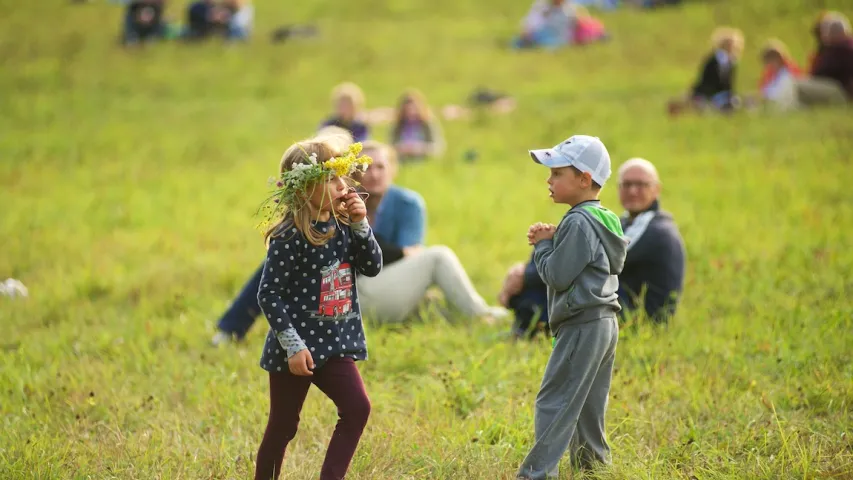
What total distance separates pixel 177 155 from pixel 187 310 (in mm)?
7130

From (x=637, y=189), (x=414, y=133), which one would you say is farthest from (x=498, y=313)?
(x=414, y=133)

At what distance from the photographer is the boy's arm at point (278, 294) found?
399cm

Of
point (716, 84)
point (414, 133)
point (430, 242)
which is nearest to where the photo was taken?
point (430, 242)

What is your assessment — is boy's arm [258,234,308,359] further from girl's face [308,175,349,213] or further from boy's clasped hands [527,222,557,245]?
boy's clasped hands [527,222,557,245]

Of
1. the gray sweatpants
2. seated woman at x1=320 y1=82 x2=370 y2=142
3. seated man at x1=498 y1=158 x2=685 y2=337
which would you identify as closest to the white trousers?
seated man at x1=498 y1=158 x2=685 y2=337

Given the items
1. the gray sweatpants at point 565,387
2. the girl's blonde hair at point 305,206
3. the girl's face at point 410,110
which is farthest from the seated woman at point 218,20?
the gray sweatpants at point 565,387

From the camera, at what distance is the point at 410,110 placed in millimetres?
13211

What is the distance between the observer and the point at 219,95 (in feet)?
61.3

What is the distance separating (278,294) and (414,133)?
31.4 ft

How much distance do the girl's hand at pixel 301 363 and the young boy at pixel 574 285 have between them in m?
1.07

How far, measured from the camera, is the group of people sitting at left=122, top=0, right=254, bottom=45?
2285 centimetres

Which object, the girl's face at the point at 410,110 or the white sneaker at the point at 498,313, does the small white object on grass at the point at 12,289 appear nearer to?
Answer: the white sneaker at the point at 498,313

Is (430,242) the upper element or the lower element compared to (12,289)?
upper

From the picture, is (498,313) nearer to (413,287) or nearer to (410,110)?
(413,287)
